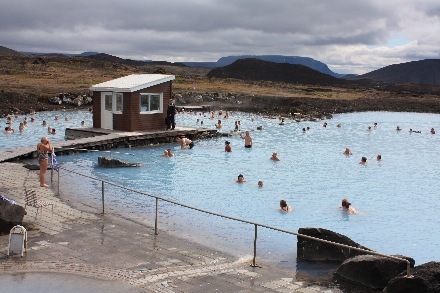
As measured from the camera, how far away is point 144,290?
7.96 m

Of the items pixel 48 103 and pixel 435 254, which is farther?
pixel 48 103

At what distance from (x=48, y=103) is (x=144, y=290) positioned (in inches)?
1900

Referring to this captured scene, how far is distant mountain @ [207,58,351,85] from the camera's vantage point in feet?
545

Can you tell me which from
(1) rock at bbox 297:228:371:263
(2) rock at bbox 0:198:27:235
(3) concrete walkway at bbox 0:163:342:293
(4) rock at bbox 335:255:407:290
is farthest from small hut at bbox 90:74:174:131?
(4) rock at bbox 335:255:407:290

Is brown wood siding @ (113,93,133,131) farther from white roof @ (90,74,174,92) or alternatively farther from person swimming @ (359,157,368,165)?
person swimming @ (359,157,368,165)

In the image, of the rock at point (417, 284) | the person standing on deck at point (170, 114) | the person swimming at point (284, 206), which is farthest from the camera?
the person standing on deck at point (170, 114)

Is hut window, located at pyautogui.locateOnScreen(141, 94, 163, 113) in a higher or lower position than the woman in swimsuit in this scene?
higher

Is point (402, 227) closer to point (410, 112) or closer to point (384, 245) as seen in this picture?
point (384, 245)

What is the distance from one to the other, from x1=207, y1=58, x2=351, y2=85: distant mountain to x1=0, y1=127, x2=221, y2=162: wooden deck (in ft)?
435

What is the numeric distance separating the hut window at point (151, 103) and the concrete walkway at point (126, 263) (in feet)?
60.3

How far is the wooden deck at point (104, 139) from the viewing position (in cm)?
2259

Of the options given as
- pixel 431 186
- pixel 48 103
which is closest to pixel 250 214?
pixel 431 186

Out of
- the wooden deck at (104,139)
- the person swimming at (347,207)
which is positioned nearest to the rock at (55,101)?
the wooden deck at (104,139)

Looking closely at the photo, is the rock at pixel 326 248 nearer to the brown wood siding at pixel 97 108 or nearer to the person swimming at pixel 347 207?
the person swimming at pixel 347 207
